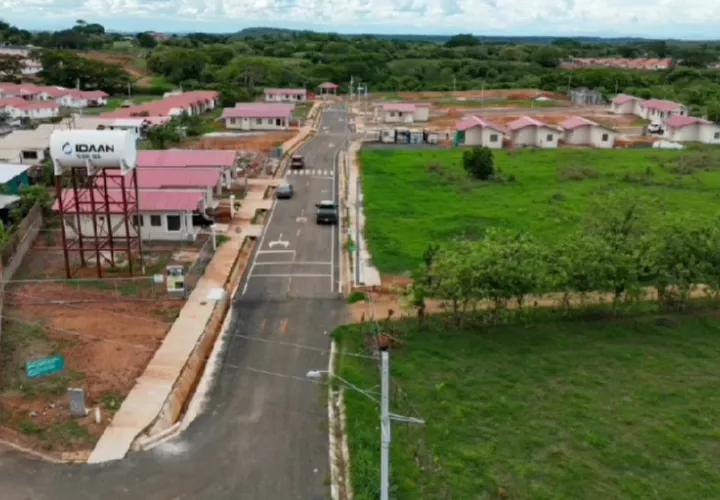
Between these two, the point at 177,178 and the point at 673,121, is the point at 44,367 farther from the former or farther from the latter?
the point at 673,121

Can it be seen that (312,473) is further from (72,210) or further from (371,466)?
(72,210)

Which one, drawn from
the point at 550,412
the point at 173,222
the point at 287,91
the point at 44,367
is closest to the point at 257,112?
the point at 287,91

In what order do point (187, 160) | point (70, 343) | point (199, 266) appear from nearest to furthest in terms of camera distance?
point (70, 343)
point (199, 266)
point (187, 160)

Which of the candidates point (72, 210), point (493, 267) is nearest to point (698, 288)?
point (493, 267)

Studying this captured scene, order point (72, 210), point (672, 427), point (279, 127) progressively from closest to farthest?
point (672, 427) → point (72, 210) → point (279, 127)

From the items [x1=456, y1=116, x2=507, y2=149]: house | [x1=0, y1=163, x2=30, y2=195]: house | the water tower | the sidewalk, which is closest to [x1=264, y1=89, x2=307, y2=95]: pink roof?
[x1=456, y1=116, x2=507, y2=149]: house

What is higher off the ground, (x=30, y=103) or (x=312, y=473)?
(x=30, y=103)
